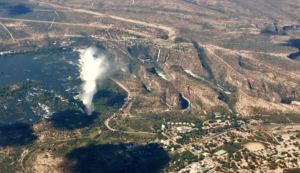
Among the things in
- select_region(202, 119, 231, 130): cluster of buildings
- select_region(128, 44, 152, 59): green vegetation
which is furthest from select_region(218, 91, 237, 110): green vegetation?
select_region(128, 44, 152, 59): green vegetation

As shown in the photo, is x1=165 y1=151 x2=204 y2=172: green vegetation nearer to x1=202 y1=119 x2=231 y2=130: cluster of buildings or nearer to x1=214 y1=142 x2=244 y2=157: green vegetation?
x1=214 y1=142 x2=244 y2=157: green vegetation

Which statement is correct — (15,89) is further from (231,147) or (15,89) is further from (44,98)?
(231,147)

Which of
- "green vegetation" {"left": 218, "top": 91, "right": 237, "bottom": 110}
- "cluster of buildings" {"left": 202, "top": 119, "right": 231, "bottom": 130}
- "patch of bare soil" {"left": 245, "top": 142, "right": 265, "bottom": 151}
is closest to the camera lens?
"patch of bare soil" {"left": 245, "top": 142, "right": 265, "bottom": 151}

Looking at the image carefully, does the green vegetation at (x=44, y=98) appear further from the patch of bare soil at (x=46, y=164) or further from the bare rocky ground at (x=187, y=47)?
the patch of bare soil at (x=46, y=164)

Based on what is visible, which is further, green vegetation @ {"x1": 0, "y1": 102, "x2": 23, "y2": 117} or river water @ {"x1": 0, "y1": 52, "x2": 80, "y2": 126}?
river water @ {"x1": 0, "y1": 52, "x2": 80, "y2": 126}

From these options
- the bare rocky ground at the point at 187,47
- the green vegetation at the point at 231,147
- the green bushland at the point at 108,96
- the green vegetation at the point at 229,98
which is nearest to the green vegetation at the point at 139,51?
Result: the bare rocky ground at the point at 187,47

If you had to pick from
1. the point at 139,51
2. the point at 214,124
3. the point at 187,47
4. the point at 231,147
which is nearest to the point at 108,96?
the point at 214,124

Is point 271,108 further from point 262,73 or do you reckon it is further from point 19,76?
point 19,76

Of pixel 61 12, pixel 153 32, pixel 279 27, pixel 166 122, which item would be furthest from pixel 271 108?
pixel 61 12
